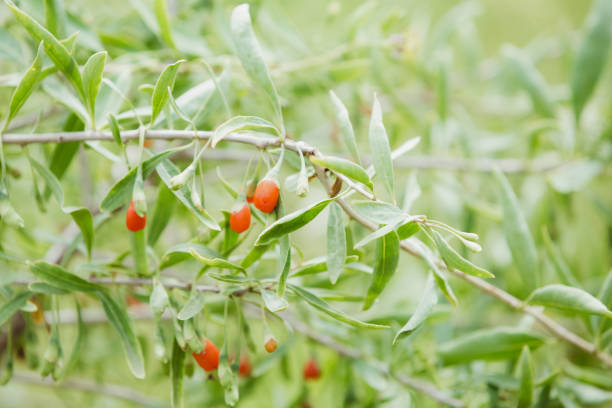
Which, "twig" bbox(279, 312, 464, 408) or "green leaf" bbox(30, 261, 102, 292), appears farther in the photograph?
"twig" bbox(279, 312, 464, 408)

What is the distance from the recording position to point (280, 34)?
75cm

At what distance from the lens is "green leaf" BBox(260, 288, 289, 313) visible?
0.36 m

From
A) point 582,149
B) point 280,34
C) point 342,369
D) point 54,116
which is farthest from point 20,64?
point 582,149

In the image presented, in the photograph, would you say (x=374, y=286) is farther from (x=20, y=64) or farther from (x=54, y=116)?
(x=54, y=116)

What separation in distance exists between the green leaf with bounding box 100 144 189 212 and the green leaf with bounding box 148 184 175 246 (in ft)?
0.16

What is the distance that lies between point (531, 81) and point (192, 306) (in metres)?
0.64

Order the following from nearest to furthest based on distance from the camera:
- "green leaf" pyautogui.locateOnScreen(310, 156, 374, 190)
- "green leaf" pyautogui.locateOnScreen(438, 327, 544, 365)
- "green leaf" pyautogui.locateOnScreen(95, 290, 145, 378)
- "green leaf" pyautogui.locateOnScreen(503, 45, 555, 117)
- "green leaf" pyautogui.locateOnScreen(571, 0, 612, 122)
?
"green leaf" pyautogui.locateOnScreen(310, 156, 374, 190), "green leaf" pyautogui.locateOnScreen(95, 290, 145, 378), "green leaf" pyautogui.locateOnScreen(438, 327, 544, 365), "green leaf" pyautogui.locateOnScreen(571, 0, 612, 122), "green leaf" pyautogui.locateOnScreen(503, 45, 555, 117)

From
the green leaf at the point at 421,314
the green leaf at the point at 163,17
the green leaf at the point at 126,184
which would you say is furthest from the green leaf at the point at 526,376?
→ the green leaf at the point at 163,17

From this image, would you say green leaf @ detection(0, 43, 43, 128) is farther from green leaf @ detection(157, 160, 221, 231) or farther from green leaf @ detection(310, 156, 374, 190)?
green leaf @ detection(310, 156, 374, 190)

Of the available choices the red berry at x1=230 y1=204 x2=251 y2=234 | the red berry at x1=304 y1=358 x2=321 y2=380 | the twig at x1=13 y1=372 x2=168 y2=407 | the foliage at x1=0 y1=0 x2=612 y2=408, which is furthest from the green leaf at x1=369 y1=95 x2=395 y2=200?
the twig at x1=13 y1=372 x2=168 y2=407

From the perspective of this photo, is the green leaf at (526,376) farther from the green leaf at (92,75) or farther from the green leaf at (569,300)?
the green leaf at (92,75)

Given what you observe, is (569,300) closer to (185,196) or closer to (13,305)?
(185,196)

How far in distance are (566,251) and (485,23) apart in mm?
916

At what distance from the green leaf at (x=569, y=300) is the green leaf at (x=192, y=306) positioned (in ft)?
1.00
